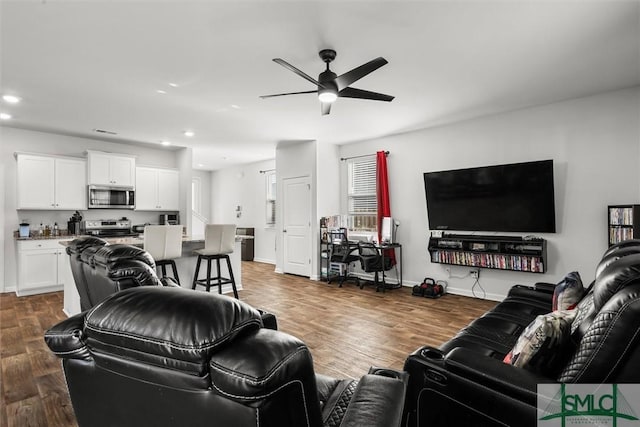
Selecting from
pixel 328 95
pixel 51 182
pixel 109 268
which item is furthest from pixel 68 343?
pixel 51 182

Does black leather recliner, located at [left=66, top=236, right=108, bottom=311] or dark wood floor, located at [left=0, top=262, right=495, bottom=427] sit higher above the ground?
black leather recliner, located at [left=66, top=236, right=108, bottom=311]

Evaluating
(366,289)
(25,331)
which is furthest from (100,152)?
(366,289)

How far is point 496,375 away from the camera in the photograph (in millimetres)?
1198

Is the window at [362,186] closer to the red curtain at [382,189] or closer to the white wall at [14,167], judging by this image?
the red curtain at [382,189]

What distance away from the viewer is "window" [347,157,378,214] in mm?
6141

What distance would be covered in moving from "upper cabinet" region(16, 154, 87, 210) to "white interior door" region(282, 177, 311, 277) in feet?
12.1

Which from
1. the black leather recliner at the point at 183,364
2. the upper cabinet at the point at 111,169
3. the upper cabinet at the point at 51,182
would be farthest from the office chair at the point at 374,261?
the upper cabinet at the point at 51,182

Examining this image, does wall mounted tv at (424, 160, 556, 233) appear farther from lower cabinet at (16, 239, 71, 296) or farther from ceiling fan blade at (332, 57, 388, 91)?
lower cabinet at (16, 239, 71, 296)

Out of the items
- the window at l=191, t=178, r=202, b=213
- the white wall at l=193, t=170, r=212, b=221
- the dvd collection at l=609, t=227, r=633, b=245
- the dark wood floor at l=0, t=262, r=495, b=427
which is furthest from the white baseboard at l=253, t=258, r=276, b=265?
the dvd collection at l=609, t=227, r=633, b=245

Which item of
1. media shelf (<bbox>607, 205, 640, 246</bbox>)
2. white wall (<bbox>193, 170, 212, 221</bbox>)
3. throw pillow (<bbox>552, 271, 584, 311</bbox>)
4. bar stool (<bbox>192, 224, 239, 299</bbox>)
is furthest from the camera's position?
white wall (<bbox>193, 170, 212, 221</bbox>)

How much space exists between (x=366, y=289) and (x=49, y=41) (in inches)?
195

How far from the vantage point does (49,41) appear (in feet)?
8.79

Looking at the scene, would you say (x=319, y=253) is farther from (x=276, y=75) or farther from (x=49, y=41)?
(x=49, y=41)

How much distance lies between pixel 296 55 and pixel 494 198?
3.34 metres
